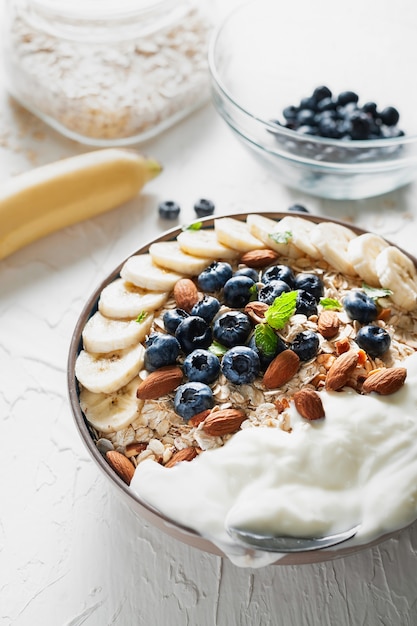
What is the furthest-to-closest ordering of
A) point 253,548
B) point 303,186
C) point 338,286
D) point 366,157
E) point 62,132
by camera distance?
point 62,132 → point 303,186 → point 366,157 → point 338,286 → point 253,548

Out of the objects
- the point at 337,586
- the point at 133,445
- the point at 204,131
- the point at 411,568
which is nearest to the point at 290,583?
the point at 337,586

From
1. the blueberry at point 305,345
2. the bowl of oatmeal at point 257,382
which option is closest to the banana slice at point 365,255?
the bowl of oatmeal at point 257,382

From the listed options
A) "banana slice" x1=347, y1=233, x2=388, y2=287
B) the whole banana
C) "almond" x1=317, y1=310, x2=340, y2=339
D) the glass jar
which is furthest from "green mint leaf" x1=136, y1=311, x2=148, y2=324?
the glass jar

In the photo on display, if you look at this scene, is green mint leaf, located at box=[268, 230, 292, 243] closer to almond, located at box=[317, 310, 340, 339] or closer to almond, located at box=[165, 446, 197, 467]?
almond, located at box=[317, 310, 340, 339]

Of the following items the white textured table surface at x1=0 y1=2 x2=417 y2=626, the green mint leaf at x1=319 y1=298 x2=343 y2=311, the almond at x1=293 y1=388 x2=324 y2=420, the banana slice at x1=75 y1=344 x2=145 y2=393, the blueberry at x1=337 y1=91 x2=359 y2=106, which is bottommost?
the white textured table surface at x1=0 y1=2 x2=417 y2=626

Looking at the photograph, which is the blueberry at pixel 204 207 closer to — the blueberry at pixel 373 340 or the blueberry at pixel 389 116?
the blueberry at pixel 389 116

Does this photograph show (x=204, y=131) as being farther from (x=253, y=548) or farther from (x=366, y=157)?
(x=253, y=548)

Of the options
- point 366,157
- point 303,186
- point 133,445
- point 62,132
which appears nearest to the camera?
point 133,445
